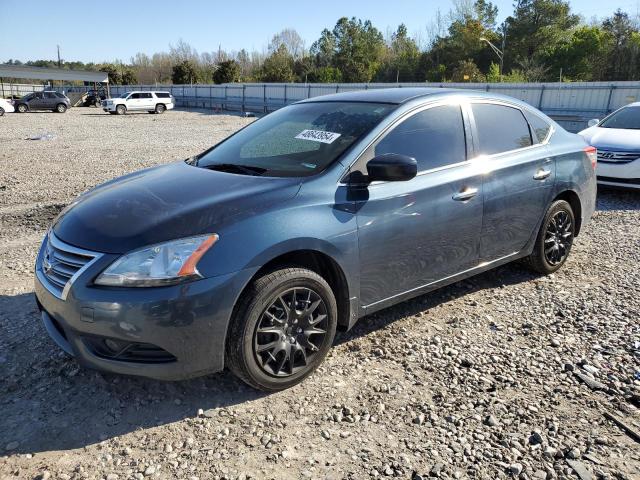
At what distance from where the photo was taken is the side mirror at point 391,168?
307 cm

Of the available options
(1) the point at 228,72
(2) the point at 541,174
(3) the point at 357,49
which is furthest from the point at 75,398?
(3) the point at 357,49

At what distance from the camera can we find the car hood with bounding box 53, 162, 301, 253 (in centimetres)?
269

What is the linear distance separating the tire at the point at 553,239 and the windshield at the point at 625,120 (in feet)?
17.4

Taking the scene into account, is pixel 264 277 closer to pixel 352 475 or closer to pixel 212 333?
pixel 212 333

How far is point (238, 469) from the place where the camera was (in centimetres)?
241

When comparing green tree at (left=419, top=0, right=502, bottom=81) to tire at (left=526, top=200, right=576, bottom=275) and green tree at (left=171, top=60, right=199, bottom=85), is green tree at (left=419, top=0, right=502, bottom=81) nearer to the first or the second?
green tree at (left=171, top=60, right=199, bottom=85)

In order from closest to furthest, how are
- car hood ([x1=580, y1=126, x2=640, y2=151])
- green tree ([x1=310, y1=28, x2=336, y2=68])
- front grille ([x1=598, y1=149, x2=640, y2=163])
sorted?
front grille ([x1=598, y1=149, x2=640, y2=163]) → car hood ([x1=580, y1=126, x2=640, y2=151]) → green tree ([x1=310, y1=28, x2=336, y2=68])

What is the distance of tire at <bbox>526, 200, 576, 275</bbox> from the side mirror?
208 cm

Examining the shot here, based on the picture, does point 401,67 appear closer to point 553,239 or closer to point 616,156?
point 616,156

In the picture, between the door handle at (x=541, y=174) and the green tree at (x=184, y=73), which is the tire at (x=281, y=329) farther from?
the green tree at (x=184, y=73)

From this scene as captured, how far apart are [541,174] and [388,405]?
2626 millimetres

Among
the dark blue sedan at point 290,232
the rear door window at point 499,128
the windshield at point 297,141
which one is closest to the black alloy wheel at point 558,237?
the dark blue sedan at point 290,232

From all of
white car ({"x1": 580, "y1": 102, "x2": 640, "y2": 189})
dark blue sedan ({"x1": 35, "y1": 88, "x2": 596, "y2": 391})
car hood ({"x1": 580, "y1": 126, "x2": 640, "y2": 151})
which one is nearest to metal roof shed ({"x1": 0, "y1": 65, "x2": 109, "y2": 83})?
car hood ({"x1": 580, "y1": 126, "x2": 640, "y2": 151})

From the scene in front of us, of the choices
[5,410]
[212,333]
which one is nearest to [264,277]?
[212,333]
